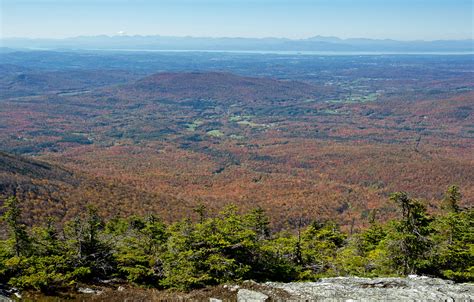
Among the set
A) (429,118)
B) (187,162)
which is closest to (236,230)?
(187,162)

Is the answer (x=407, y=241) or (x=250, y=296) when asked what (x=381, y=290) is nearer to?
(x=250, y=296)

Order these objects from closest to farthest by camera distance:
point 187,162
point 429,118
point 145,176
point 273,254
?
point 273,254, point 145,176, point 187,162, point 429,118

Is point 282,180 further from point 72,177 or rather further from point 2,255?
point 2,255

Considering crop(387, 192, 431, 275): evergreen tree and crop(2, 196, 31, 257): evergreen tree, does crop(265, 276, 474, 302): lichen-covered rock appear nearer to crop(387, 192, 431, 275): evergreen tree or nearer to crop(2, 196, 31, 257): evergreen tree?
crop(387, 192, 431, 275): evergreen tree

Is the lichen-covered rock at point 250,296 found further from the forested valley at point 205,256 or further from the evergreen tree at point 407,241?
the evergreen tree at point 407,241

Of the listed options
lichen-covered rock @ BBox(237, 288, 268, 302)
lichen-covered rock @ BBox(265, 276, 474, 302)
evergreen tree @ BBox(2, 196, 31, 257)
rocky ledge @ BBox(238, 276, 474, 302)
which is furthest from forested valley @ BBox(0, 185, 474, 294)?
lichen-covered rock @ BBox(265, 276, 474, 302)

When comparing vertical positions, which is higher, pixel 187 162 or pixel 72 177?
pixel 72 177
